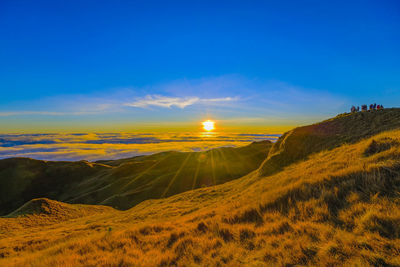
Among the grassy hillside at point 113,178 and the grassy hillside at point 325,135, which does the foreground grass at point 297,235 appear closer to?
the grassy hillside at point 325,135

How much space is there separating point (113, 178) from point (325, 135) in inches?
3111

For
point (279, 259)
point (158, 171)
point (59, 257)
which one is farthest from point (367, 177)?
point (158, 171)

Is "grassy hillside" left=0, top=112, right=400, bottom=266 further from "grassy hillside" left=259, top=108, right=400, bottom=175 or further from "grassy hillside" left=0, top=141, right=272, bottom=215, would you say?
"grassy hillside" left=0, top=141, right=272, bottom=215

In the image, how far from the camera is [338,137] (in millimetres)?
20453

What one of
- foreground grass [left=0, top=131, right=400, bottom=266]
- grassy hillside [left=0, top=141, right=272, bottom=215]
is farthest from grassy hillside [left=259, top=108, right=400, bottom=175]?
grassy hillside [left=0, top=141, right=272, bottom=215]

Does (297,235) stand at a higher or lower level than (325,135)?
lower

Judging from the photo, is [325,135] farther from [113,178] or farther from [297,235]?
[113,178]

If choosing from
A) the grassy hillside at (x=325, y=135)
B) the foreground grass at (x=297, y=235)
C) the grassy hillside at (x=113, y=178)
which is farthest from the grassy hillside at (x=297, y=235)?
the grassy hillside at (x=113, y=178)

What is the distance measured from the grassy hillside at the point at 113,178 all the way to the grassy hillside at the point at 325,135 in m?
41.4

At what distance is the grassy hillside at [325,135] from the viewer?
19983 millimetres

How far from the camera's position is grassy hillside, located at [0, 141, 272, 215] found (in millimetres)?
60062

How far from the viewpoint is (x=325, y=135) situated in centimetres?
2256

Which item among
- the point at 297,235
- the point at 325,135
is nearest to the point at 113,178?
the point at 325,135

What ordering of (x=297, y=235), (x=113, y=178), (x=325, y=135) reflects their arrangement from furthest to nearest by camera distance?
1. (x=113, y=178)
2. (x=325, y=135)
3. (x=297, y=235)
